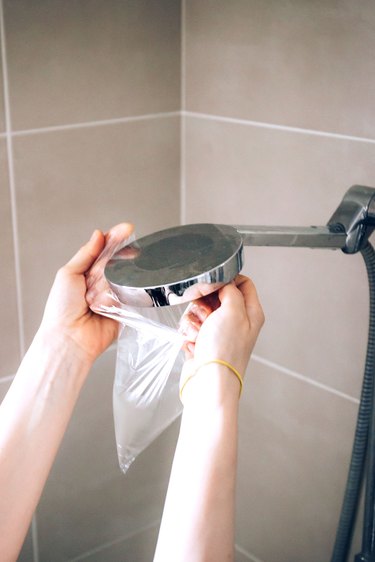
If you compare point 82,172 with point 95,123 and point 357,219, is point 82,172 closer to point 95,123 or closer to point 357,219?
point 95,123

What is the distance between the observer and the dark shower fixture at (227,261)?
0.69 m

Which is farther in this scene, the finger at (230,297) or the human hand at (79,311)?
the human hand at (79,311)

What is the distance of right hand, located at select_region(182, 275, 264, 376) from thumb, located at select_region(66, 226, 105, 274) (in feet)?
0.52

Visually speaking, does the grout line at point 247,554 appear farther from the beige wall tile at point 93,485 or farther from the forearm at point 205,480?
the forearm at point 205,480

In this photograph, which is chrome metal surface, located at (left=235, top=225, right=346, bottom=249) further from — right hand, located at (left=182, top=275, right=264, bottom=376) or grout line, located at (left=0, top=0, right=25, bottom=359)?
grout line, located at (left=0, top=0, right=25, bottom=359)

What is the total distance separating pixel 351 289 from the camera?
0.97m

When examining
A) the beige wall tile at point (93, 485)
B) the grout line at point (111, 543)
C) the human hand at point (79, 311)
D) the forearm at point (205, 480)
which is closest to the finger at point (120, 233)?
the human hand at point (79, 311)

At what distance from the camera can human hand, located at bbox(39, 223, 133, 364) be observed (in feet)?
2.77

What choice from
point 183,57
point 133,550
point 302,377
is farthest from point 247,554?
point 183,57

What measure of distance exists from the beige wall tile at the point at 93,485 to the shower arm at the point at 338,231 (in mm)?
467

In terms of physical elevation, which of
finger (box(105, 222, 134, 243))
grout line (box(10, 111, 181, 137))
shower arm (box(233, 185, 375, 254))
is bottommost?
finger (box(105, 222, 134, 243))

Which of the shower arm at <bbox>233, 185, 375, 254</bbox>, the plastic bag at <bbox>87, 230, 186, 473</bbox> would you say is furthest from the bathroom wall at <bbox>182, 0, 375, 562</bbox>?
the plastic bag at <bbox>87, 230, 186, 473</bbox>

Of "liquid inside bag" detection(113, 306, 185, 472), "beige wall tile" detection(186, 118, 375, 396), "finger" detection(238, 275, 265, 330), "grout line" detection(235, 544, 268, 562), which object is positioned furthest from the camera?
"grout line" detection(235, 544, 268, 562)

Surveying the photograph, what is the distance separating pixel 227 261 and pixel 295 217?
13.7 inches
